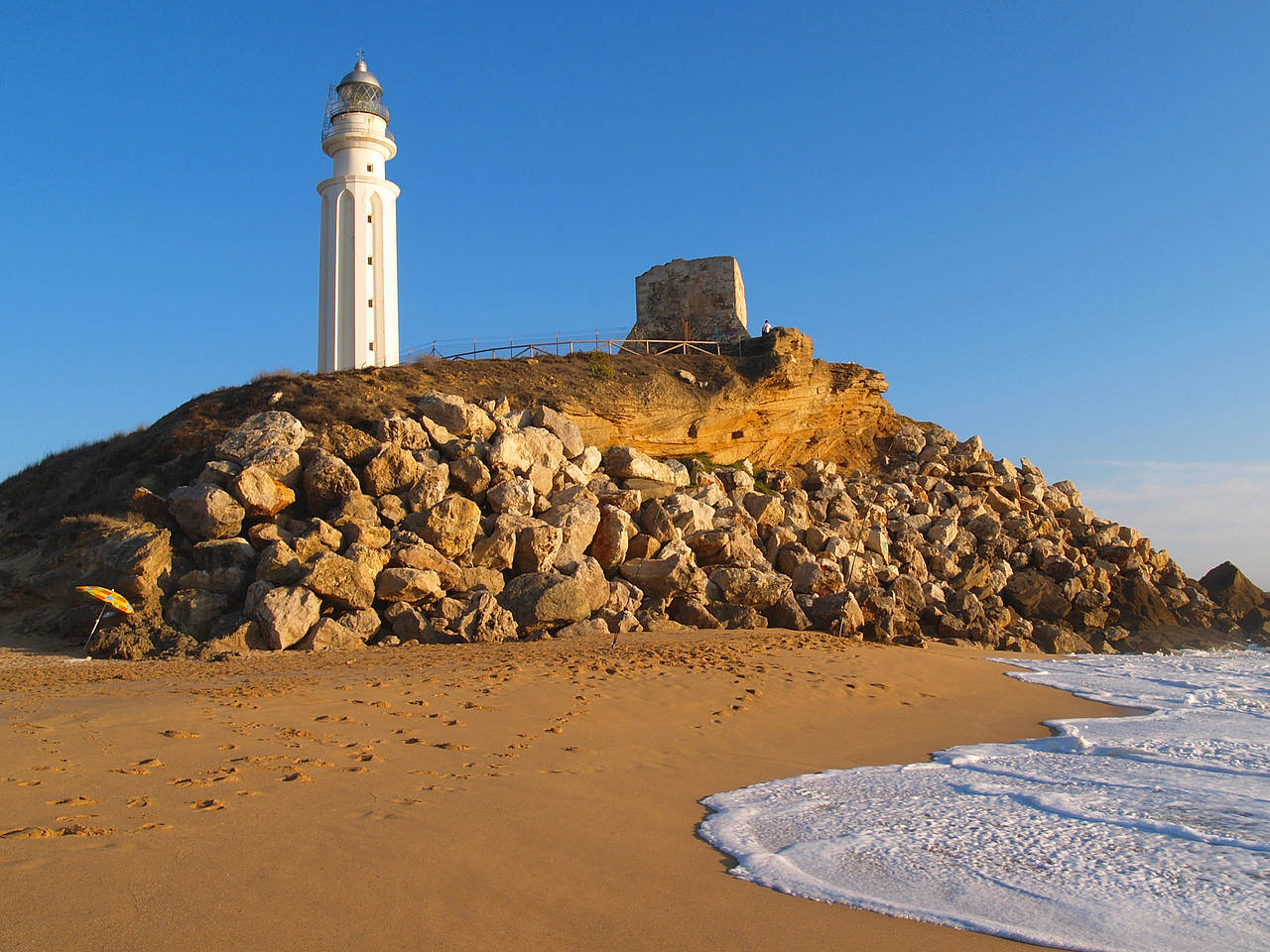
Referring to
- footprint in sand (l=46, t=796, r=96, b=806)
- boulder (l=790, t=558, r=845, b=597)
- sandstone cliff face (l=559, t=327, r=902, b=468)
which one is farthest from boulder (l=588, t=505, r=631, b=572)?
footprint in sand (l=46, t=796, r=96, b=806)

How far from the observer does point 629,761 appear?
5801mm

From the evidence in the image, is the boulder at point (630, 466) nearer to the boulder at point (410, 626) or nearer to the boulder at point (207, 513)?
the boulder at point (410, 626)

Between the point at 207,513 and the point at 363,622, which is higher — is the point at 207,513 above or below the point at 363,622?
above

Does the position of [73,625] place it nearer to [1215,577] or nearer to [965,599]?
[965,599]

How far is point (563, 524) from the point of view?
13.3 metres

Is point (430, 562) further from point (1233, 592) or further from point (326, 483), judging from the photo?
point (1233, 592)

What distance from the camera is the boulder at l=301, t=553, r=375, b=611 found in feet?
35.4

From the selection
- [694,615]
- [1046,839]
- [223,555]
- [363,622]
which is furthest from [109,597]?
[1046,839]

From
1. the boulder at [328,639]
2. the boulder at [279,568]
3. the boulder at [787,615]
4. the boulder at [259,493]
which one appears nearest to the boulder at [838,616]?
the boulder at [787,615]

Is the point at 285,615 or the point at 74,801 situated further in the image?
the point at 285,615

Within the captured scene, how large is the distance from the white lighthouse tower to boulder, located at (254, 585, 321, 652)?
14691mm

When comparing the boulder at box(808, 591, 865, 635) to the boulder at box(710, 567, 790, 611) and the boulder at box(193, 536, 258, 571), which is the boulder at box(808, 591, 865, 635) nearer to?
the boulder at box(710, 567, 790, 611)

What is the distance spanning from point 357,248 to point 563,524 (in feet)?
49.3

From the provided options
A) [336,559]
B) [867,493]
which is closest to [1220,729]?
[336,559]
